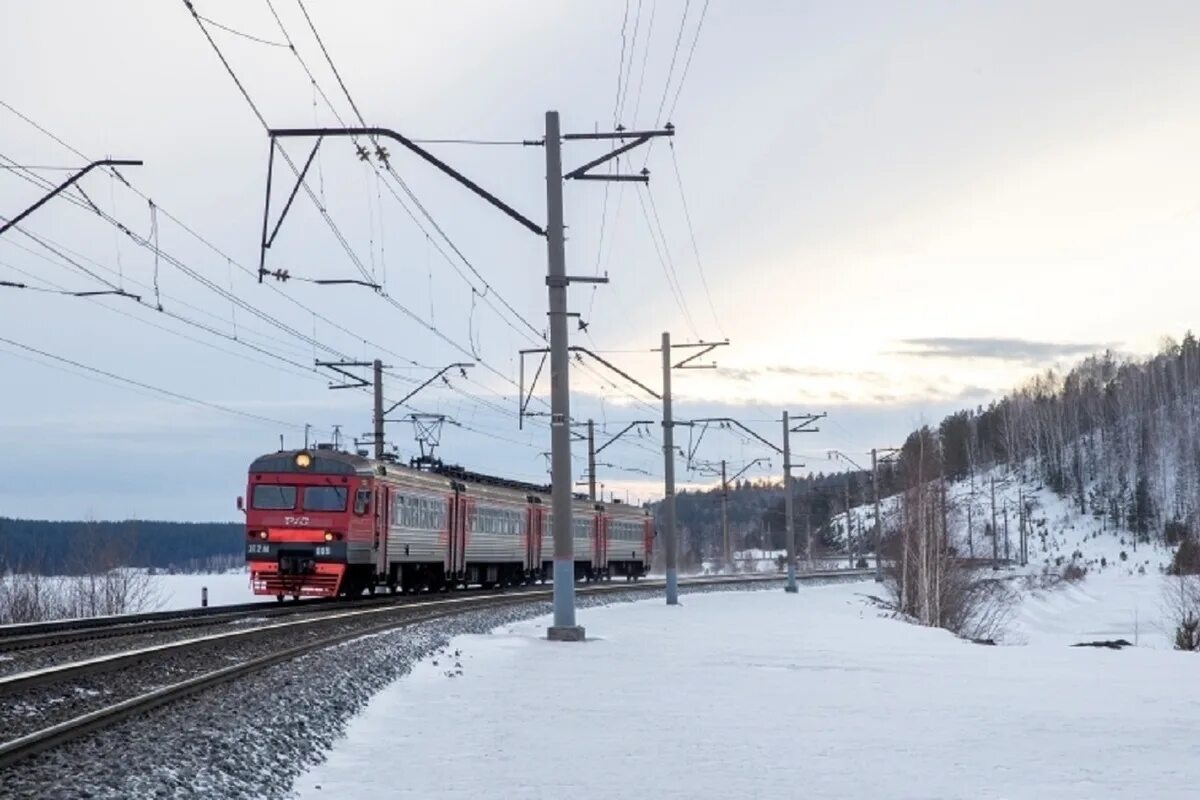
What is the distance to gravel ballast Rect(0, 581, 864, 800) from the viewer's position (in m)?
8.93

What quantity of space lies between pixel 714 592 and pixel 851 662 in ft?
99.6

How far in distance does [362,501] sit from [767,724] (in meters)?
21.9

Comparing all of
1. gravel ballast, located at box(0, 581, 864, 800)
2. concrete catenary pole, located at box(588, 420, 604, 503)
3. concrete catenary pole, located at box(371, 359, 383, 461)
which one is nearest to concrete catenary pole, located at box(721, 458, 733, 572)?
concrete catenary pole, located at box(588, 420, 604, 503)

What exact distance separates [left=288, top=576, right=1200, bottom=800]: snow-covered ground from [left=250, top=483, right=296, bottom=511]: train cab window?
12636mm

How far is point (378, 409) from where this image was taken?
135 feet

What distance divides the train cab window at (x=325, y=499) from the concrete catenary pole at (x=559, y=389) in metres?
11.4

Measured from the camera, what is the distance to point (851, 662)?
19.9 metres

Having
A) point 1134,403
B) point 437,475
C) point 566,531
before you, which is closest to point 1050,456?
point 1134,403

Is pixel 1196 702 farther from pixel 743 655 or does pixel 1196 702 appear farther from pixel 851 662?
pixel 743 655

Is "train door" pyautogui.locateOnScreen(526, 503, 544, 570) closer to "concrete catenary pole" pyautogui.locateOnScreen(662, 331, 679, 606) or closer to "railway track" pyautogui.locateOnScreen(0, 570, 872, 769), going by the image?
"concrete catenary pole" pyautogui.locateOnScreen(662, 331, 679, 606)

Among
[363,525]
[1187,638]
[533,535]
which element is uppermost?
[533,535]

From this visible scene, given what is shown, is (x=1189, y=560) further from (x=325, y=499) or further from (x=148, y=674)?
(x=148, y=674)

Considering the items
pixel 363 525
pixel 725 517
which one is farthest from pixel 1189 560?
pixel 363 525

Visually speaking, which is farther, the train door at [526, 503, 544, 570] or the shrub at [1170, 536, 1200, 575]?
the shrub at [1170, 536, 1200, 575]
